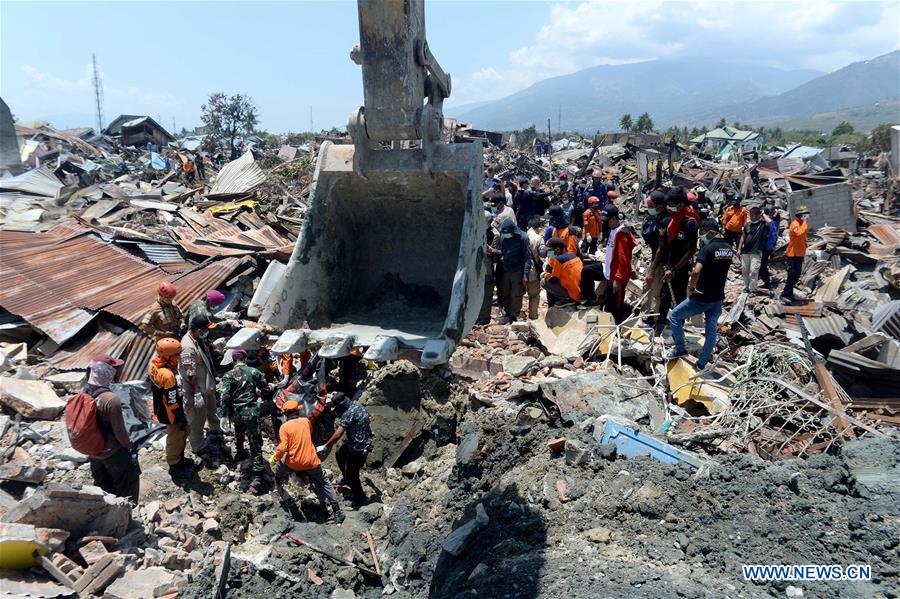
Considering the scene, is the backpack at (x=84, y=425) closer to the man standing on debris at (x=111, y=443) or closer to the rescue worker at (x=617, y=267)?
the man standing on debris at (x=111, y=443)

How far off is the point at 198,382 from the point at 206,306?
4.47ft

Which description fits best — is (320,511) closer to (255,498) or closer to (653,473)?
(255,498)

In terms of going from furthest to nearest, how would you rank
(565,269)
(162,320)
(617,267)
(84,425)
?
1. (565,269)
2. (617,267)
3. (162,320)
4. (84,425)

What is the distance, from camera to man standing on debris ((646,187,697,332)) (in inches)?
241

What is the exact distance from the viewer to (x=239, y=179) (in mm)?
15805

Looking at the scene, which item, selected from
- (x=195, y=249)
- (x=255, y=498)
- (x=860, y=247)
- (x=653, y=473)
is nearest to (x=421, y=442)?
(x=255, y=498)

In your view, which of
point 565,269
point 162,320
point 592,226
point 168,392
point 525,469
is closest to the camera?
point 525,469


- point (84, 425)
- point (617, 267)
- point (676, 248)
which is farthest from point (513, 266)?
point (84, 425)

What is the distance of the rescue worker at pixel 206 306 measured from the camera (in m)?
5.97

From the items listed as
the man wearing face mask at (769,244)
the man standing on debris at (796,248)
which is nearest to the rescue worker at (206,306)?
the man standing on debris at (796,248)

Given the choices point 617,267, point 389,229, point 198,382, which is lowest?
point 198,382

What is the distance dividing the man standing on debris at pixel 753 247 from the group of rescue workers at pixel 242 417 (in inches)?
297

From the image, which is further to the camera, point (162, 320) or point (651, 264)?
point (651, 264)

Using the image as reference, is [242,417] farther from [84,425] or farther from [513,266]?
[513,266]
